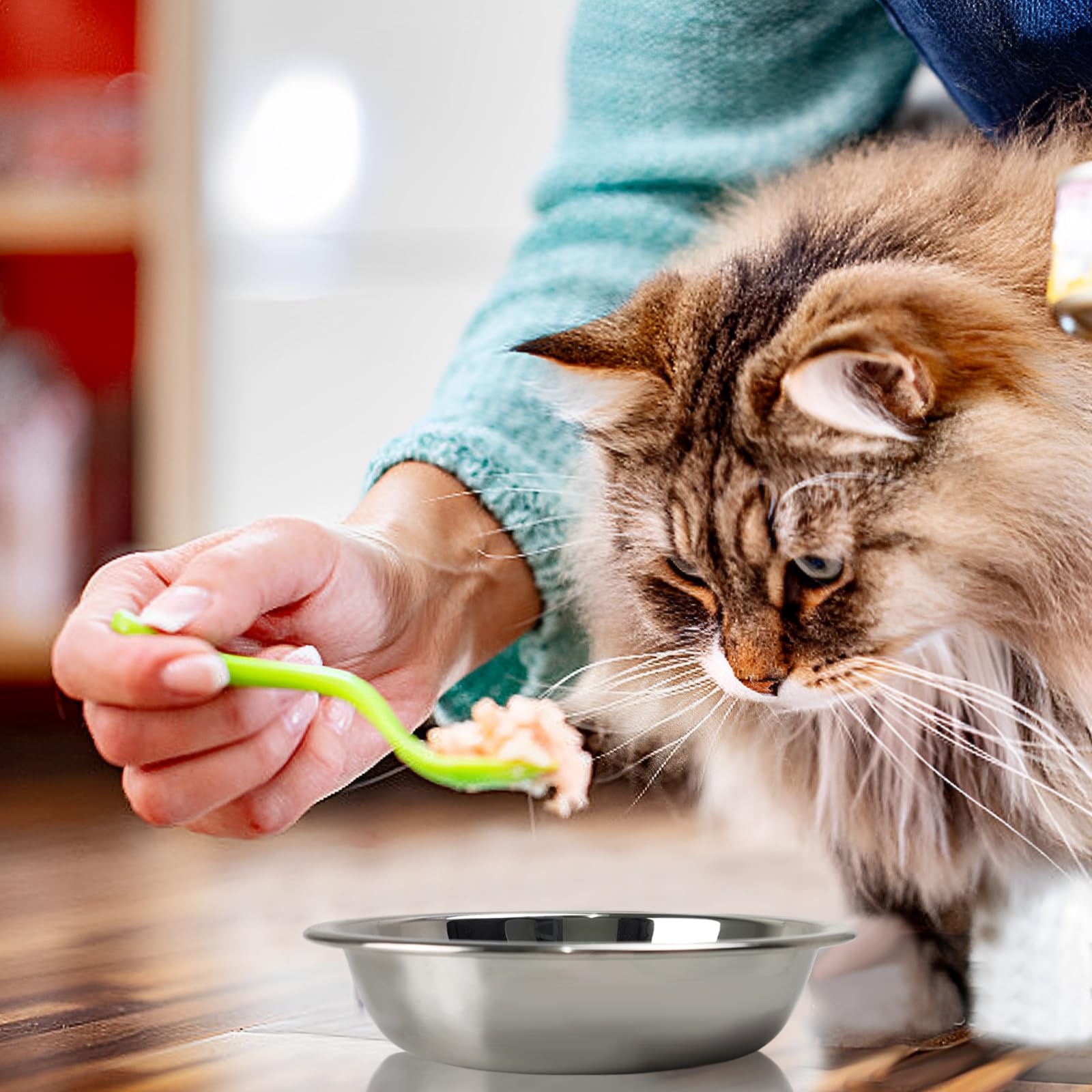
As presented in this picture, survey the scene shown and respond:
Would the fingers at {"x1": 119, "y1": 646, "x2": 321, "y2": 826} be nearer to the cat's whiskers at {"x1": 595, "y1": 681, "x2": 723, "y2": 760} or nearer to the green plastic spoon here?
the green plastic spoon

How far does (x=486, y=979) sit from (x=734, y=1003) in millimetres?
96

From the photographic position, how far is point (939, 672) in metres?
0.86

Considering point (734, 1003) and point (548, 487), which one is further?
point (548, 487)

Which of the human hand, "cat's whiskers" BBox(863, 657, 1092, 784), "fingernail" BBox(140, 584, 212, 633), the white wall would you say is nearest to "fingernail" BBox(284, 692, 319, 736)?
the human hand

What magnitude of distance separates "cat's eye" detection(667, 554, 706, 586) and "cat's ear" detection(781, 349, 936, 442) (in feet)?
0.48

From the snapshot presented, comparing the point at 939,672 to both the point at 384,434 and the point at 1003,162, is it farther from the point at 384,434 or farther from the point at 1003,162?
the point at 384,434

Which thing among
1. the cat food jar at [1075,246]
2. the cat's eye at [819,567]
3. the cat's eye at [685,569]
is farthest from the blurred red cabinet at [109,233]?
the cat food jar at [1075,246]

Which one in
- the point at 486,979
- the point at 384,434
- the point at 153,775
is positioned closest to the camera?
the point at 486,979

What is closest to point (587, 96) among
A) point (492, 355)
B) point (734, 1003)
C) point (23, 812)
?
point (492, 355)

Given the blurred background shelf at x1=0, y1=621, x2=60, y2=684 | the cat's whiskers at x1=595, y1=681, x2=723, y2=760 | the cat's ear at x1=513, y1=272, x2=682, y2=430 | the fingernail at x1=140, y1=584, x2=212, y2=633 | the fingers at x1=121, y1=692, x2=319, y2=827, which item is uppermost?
the blurred background shelf at x1=0, y1=621, x2=60, y2=684

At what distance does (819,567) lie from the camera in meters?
0.77

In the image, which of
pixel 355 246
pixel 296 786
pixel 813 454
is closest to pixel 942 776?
pixel 813 454

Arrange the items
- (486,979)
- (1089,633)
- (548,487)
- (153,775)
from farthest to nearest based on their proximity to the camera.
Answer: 1. (548,487)
2. (1089,633)
3. (153,775)
4. (486,979)

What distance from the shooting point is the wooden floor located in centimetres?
61
